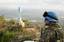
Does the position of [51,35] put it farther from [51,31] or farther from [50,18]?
[50,18]

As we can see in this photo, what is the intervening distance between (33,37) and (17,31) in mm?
582

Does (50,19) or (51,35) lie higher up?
(50,19)

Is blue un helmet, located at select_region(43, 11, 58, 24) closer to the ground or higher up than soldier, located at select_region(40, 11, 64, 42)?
higher up

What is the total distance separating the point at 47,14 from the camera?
4598 millimetres

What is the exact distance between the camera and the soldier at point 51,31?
173 inches

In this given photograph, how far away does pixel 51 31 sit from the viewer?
14.9 feet

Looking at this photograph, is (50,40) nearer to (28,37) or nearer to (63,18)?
(28,37)

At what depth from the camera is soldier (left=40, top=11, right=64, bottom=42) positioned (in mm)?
4406

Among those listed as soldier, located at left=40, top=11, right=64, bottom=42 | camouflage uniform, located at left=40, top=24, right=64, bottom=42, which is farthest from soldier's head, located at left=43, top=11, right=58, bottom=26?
camouflage uniform, located at left=40, top=24, right=64, bottom=42

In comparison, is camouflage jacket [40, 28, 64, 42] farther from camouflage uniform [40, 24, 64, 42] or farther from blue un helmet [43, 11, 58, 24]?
blue un helmet [43, 11, 58, 24]

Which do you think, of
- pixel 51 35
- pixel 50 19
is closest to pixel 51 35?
pixel 51 35

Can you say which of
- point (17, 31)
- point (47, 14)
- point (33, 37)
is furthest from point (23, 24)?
point (47, 14)

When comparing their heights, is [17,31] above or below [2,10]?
below

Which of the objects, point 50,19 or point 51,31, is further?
point 51,31
